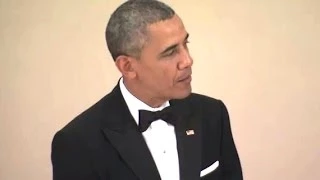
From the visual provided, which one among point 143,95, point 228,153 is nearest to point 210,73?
point 228,153

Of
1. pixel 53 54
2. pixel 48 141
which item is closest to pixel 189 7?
pixel 53 54

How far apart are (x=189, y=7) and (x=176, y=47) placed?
0.74 m

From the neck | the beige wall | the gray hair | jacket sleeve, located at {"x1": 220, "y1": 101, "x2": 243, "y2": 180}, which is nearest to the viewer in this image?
the gray hair

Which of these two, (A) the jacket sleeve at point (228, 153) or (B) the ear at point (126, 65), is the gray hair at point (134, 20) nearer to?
(B) the ear at point (126, 65)

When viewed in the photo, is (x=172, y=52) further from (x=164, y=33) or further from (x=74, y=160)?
(x=74, y=160)

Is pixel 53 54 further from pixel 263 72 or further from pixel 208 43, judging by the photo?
pixel 263 72

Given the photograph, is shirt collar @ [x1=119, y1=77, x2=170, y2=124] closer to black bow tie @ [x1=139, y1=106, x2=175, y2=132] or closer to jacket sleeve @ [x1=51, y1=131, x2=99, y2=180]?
black bow tie @ [x1=139, y1=106, x2=175, y2=132]

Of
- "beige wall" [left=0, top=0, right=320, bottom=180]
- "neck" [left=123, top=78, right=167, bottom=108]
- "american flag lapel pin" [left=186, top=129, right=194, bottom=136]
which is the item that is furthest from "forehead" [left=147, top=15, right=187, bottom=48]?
"beige wall" [left=0, top=0, right=320, bottom=180]

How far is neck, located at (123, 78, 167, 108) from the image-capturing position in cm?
117

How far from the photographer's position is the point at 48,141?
1.78 meters

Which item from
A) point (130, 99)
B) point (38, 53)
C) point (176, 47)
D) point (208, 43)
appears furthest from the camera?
point (208, 43)

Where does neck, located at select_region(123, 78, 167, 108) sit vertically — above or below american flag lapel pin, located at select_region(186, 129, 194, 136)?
above

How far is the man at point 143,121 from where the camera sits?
1.08 meters

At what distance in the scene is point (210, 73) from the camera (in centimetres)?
189
